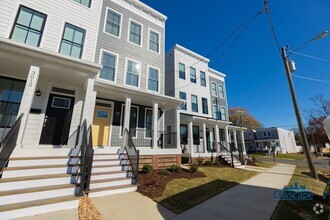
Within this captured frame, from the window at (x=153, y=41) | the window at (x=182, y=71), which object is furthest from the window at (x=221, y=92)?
the window at (x=153, y=41)

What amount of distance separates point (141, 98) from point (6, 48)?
17.8 feet

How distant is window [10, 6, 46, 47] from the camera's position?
254 inches

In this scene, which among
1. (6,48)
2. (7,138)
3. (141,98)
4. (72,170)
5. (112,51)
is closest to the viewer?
(7,138)

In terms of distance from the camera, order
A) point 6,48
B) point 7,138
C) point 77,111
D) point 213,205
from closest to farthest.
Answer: point 7,138
point 213,205
point 6,48
point 77,111

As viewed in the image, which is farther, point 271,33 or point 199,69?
point 199,69

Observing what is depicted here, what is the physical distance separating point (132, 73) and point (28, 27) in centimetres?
512

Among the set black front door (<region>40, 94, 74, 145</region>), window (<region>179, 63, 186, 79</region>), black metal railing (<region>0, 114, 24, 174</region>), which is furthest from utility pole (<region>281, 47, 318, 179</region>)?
black metal railing (<region>0, 114, 24, 174</region>)

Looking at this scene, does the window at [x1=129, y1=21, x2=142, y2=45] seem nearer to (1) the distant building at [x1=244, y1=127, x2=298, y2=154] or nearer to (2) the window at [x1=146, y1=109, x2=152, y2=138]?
(2) the window at [x1=146, y1=109, x2=152, y2=138]

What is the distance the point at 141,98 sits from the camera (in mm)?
8625

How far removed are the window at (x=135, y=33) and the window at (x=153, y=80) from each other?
2102mm

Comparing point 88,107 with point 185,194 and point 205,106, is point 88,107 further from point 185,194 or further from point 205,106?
point 205,106

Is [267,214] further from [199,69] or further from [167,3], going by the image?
[199,69]

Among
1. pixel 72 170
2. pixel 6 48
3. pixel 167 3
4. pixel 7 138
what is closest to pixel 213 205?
pixel 72 170

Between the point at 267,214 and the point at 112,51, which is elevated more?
the point at 112,51
